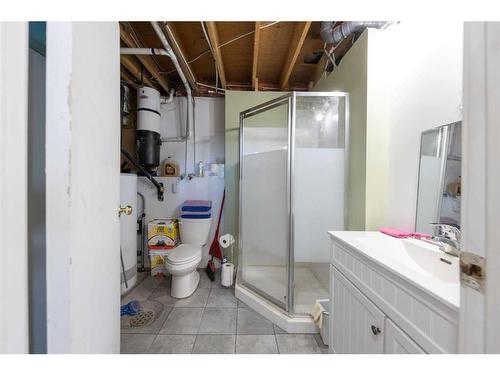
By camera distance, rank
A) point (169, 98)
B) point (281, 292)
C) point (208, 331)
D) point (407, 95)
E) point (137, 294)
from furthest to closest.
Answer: point (169, 98)
point (137, 294)
point (281, 292)
point (208, 331)
point (407, 95)

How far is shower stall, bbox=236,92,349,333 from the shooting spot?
5.37 ft

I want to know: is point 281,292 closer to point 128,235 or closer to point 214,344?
point 214,344

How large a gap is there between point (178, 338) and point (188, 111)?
7.31ft

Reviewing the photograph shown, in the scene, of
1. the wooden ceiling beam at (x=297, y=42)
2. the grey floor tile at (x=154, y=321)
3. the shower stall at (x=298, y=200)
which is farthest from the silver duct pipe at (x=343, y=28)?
the grey floor tile at (x=154, y=321)

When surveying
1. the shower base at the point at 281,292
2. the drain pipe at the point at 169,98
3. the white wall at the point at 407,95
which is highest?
the drain pipe at the point at 169,98

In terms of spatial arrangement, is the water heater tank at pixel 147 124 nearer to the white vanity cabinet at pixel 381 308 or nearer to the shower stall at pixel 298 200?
the shower stall at pixel 298 200

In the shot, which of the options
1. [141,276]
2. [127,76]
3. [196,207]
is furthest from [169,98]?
[141,276]

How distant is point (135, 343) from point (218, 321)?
57cm

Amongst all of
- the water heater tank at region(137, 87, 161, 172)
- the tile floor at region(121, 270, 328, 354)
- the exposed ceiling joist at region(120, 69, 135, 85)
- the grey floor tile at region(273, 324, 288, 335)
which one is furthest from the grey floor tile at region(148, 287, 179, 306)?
the exposed ceiling joist at region(120, 69, 135, 85)

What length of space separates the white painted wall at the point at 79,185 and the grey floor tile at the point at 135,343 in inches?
30.6

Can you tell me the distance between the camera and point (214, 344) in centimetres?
136

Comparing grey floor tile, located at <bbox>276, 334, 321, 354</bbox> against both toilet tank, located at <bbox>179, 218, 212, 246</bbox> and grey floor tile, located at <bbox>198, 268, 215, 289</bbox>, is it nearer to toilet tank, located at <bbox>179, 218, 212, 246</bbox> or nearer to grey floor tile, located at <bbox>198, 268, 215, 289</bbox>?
grey floor tile, located at <bbox>198, 268, 215, 289</bbox>

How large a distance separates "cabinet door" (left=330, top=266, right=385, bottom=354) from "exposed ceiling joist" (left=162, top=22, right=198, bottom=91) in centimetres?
198

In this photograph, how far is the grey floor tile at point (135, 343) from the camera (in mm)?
1312
